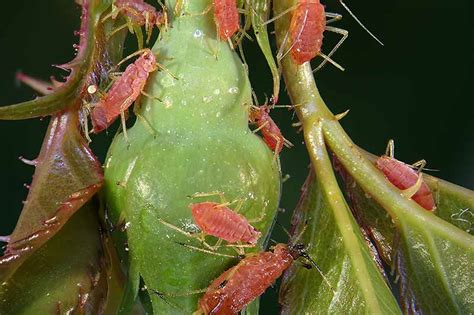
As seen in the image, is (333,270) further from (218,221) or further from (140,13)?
(140,13)

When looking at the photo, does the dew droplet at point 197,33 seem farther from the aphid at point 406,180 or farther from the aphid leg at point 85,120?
the aphid at point 406,180

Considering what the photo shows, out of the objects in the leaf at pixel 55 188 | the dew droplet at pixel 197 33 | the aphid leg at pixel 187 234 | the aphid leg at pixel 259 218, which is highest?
the dew droplet at pixel 197 33

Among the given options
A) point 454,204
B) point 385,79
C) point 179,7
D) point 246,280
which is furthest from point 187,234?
point 385,79

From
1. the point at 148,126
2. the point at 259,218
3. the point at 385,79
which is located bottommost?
the point at 385,79

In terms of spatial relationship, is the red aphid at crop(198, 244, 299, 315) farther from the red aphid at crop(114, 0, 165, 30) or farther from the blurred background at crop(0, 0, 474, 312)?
the blurred background at crop(0, 0, 474, 312)

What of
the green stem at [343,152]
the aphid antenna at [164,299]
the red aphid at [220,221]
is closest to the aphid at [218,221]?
the red aphid at [220,221]

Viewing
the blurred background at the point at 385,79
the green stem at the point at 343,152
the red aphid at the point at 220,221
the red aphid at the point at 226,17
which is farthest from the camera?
the blurred background at the point at 385,79

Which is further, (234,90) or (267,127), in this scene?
(267,127)
